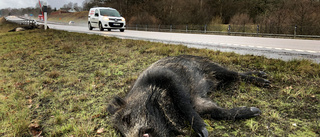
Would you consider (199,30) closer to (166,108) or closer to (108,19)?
(108,19)

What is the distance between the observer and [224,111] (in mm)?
2744

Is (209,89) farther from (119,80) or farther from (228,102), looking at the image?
(119,80)

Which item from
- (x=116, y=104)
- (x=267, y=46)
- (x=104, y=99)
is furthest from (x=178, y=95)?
(x=267, y=46)

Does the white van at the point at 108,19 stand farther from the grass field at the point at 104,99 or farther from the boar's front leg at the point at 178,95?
the boar's front leg at the point at 178,95

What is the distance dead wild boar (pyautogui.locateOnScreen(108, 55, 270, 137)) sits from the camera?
2.22 meters

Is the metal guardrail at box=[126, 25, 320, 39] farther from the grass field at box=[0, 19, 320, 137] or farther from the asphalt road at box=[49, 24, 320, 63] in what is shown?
the grass field at box=[0, 19, 320, 137]

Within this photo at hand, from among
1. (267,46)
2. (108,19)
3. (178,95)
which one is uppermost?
(108,19)

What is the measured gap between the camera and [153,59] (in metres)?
5.95

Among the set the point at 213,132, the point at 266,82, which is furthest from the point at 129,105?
the point at 266,82

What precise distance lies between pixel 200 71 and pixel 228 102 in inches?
33.7

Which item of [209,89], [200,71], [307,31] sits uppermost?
[307,31]

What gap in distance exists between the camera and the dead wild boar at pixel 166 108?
222 cm

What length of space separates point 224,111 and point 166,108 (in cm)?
80

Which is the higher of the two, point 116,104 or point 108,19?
point 108,19
